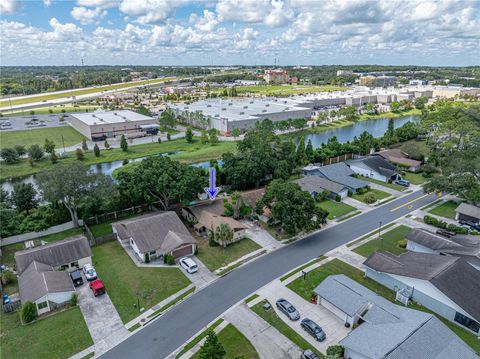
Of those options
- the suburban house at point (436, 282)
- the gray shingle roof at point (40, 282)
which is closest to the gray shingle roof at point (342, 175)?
the suburban house at point (436, 282)

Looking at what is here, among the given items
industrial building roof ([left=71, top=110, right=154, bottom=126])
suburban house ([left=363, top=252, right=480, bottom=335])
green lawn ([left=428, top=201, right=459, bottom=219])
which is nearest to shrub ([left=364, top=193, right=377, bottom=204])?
green lawn ([left=428, top=201, right=459, bottom=219])

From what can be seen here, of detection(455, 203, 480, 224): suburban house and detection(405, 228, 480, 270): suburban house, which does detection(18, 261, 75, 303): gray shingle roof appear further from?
detection(455, 203, 480, 224): suburban house

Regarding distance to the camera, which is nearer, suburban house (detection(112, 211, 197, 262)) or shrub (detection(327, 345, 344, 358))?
shrub (detection(327, 345, 344, 358))

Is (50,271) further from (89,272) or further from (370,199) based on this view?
(370,199)

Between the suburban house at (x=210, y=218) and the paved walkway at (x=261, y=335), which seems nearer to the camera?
the paved walkway at (x=261, y=335)

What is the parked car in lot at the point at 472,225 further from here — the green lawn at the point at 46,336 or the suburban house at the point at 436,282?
the green lawn at the point at 46,336

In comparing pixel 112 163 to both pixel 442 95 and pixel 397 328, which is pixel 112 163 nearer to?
pixel 397 328

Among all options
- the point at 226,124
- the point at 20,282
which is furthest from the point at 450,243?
the point at 226,124
